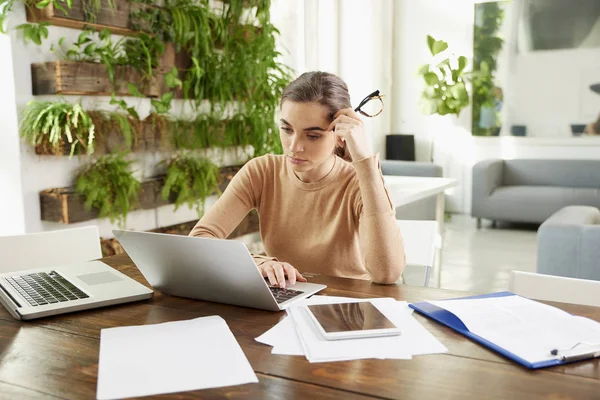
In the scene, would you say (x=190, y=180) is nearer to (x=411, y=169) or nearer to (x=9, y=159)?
(x=9, y=159)

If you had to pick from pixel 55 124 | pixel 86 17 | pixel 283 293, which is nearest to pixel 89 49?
pixel 86 17

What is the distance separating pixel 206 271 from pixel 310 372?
15.3 inches

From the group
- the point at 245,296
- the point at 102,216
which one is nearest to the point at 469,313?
the point at 245,296

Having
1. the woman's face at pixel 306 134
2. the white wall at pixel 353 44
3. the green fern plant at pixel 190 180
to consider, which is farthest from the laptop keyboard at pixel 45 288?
the white wall at pixel 353 44

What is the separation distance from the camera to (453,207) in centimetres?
658

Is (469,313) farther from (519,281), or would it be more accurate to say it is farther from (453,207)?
(453,207)

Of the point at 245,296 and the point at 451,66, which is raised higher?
the point at 451,66

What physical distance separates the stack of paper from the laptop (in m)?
0.10

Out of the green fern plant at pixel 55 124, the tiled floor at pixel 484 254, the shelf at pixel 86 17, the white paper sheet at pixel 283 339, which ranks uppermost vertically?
the shelf at pixel 86 17

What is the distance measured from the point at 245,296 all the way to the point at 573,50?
5.62 metres

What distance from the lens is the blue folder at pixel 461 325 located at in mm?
951

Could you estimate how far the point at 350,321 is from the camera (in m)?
1.11

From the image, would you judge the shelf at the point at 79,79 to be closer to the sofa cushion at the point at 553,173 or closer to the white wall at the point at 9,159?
the white wall at the point at 9,159

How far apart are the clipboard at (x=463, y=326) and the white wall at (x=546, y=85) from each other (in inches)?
204
